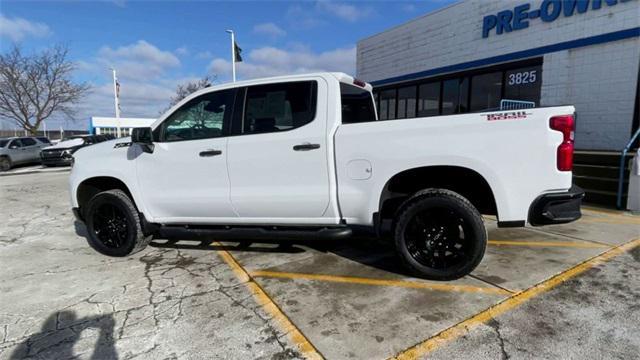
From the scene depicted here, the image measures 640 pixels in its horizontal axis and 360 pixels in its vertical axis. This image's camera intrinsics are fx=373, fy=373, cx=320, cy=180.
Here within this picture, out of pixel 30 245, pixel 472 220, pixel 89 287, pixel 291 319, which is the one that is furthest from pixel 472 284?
pixel 30 245

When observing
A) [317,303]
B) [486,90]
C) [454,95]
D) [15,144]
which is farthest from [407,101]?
[15,144]

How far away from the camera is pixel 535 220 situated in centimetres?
334

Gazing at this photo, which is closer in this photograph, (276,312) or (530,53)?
(276,312)

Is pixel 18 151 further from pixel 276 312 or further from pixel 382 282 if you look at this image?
pixel 382 282

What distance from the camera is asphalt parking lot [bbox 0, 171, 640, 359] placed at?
8.75ft

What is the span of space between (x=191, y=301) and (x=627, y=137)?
34.0 ft

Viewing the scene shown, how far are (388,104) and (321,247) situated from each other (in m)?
12.9

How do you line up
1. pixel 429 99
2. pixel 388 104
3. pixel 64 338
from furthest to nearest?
pixel 388 104, pixel 429 99, pixel 64 338

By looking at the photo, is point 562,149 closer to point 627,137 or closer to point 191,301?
point 191,301

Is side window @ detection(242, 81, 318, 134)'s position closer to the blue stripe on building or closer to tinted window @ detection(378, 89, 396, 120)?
the blue stripe on building

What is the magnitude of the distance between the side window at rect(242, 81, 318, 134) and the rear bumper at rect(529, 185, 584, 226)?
2.25 metres

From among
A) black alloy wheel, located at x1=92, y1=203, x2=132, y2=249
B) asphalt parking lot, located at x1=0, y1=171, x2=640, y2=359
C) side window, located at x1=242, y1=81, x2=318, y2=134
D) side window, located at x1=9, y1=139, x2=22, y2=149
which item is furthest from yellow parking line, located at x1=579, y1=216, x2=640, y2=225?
side window, located at x1=9, y1=139, x2=22, y2=149

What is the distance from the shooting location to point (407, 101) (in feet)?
51.0

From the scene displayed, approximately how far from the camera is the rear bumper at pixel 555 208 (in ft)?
10.7
